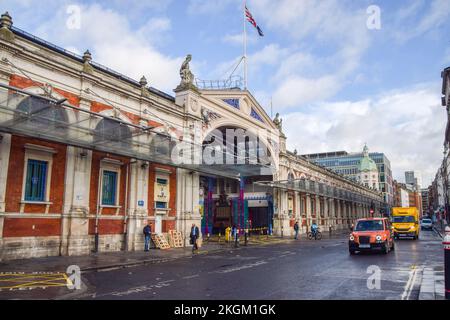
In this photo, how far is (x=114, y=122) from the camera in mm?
18562

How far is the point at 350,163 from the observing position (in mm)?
116438

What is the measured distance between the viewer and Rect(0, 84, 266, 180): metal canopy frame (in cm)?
1456

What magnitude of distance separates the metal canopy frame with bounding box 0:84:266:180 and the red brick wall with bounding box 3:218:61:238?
371 centimetres

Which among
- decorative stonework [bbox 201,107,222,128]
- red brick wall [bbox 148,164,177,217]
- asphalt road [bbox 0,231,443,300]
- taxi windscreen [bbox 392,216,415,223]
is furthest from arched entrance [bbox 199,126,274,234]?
asphalt road [bbox 0,231,443,300]

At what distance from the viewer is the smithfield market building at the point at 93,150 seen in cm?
1598

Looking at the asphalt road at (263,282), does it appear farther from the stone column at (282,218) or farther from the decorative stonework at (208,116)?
the stone column at (282,218)

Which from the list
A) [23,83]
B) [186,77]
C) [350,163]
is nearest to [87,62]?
[23,83]

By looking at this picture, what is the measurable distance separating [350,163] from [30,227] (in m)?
110

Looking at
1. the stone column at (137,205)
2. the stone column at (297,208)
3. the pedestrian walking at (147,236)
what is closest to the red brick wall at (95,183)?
the stone column at (137,205)

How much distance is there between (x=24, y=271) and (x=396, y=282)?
455 inches

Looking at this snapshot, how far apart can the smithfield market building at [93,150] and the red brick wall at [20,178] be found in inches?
1.7

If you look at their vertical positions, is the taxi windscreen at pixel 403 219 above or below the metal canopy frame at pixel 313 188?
below

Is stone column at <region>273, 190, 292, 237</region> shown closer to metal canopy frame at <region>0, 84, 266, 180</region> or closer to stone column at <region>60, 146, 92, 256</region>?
metal canopy frame at <region>0, 84, 266, 180</region>

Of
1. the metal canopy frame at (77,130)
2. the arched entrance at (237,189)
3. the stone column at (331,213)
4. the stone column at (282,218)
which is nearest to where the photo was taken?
the metal canopy frame at (77,130)
